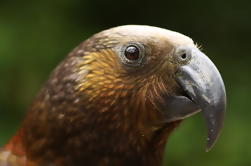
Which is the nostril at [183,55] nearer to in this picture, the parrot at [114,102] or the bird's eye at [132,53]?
the parrot at [114,102]

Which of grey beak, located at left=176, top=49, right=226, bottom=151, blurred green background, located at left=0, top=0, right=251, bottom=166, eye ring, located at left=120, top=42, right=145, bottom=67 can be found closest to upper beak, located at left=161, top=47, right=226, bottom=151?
grey beak, located at left=176, top=49, right=226, bottom=151

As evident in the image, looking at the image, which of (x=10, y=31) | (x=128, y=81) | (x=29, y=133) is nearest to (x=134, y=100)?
(x=128, y=81)

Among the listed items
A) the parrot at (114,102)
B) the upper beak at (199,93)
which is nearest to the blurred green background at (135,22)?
the parrot at (114,102)

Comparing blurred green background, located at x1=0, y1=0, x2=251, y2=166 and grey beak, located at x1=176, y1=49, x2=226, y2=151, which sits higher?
grey beak, located at x1=176, y1=49, x2=226, y2=151

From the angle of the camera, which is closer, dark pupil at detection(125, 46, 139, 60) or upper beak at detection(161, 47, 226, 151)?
upper beak at detection(161, 47, 226, 151)

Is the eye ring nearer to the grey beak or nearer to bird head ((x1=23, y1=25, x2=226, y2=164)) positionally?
Result: bird head ((x1=23, y1=25, x2=226, y2=164))

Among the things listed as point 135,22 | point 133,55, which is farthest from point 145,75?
point 135,22

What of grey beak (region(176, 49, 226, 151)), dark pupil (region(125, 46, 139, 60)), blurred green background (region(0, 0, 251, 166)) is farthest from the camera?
blurred green background (region(0, 0, 251, 166))

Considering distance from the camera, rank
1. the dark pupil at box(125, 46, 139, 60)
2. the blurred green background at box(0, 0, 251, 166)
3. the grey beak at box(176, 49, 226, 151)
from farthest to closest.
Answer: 1. the blurred green background at box(0, 0, 251, 166)
2. the dark pupil at box(125, 46, 139, 60)
3. the grey beak at box(176, 49, 226, 151)

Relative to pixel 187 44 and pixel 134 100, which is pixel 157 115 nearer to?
pixel 134 100
